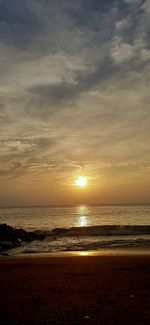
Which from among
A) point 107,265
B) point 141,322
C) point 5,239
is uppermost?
point 5,239

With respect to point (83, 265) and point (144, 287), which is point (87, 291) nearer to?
point (144, 287)

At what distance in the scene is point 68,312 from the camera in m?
8.66

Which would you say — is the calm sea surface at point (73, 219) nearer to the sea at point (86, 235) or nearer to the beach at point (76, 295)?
the sea at point (86, 235)

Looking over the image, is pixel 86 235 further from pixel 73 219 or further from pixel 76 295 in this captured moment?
pixel 73 219

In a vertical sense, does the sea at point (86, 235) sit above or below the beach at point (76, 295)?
above

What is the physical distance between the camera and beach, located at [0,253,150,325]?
27.0ft

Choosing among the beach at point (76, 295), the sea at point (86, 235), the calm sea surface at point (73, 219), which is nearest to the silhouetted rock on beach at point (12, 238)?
the sea at point (86, 235)

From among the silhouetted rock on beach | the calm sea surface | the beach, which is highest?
the calm sea surface

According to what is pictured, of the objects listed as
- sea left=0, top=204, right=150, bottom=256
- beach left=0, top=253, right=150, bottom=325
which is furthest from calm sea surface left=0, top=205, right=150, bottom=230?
beach left=0, top=253, right=150, bottom=325

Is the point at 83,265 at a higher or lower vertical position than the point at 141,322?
higher

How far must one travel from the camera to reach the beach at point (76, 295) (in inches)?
324

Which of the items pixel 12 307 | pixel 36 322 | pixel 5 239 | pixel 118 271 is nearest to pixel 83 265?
pixel 118 271

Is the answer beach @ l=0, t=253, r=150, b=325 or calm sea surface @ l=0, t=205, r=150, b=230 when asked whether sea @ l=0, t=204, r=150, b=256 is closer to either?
calm sea surface @ l=0, t=205, r=150, b=230

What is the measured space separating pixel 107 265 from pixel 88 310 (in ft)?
25.6
